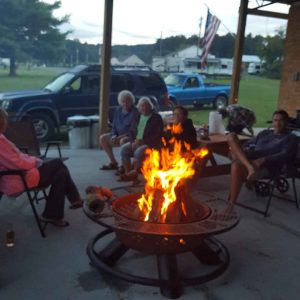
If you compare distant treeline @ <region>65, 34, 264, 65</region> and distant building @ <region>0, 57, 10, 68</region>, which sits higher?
distant treeline @ <region>65, 34, 264, 65</region>

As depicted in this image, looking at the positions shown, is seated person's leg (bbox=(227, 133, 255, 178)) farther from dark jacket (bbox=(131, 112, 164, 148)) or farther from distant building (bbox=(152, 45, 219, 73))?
distant building (bbox=(152, 45, 219, 73))

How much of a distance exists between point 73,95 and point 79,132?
5.25ft

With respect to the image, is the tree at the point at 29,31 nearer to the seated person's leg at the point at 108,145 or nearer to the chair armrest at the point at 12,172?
the seated person's leg at the point at 108,145

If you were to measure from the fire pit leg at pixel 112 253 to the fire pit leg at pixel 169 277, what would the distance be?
35 centimetres

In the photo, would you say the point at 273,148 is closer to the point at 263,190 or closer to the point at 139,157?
the point at 263,190

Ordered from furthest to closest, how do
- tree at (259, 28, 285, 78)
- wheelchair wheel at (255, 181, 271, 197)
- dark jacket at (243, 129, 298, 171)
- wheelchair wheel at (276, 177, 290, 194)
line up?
tree at (259, 28, 285, 78)
wheelchair wheel at (276, 177, 290, 194)
wheelchair wheel at (255, 181, 271, 197)
dark jacket at (243, 129, 298, 171)

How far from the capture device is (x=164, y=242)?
7.65ft

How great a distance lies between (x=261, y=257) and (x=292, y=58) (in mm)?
6625

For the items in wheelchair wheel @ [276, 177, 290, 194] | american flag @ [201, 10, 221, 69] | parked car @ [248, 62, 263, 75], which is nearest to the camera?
wheelchair wheel @ [276, 177, 290, 194]

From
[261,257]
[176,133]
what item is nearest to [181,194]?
[261,257]

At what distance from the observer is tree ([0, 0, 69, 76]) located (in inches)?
355

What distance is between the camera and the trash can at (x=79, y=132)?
6.54 metres

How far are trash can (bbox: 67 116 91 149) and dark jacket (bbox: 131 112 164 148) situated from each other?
213cm

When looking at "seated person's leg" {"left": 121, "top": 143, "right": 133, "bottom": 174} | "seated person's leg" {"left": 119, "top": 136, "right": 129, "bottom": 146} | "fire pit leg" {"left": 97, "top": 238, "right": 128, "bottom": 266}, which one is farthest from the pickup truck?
"fire pit leg" {"left": 97, "top": 238, "right": 128, "bottom": 266}
